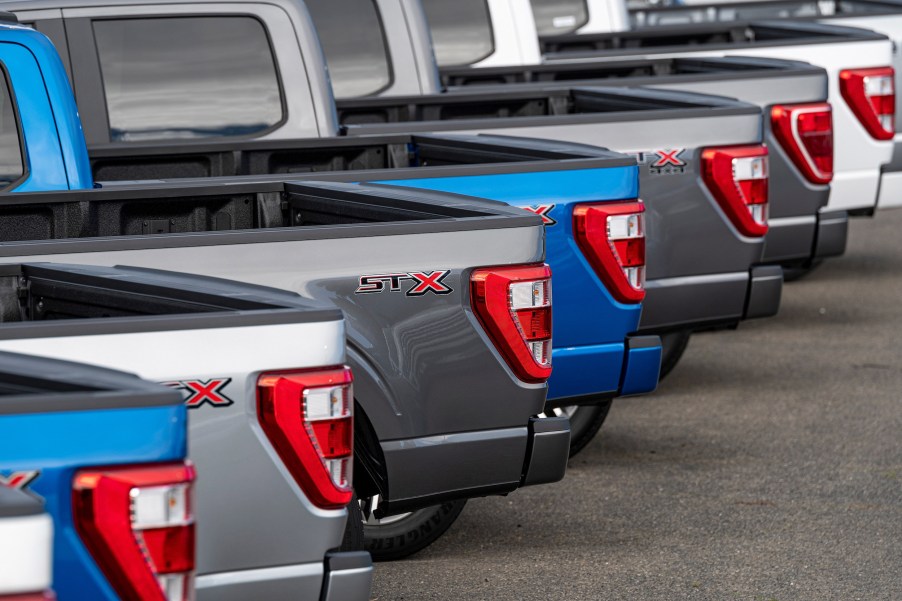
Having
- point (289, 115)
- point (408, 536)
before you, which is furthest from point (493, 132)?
point (408, 536)

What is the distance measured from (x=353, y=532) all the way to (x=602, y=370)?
193cm

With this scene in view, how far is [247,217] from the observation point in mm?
5891

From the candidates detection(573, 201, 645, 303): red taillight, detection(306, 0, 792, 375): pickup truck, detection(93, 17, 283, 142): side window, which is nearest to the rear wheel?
detection(306, 0, 792, 375): pickup truck

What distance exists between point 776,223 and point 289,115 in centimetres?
286

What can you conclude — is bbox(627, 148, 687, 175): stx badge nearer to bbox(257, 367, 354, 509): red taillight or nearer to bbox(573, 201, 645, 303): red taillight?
bbox(573, 201, 645, 303): red taillight

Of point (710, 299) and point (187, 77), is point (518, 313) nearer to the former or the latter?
point (187, 77)

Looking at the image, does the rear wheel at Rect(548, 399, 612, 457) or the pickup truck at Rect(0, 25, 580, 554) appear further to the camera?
the rear wheel at Rect(548, 399, 612, 457)

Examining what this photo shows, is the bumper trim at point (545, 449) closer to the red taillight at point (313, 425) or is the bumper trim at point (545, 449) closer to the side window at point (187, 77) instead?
the red taillight at point (313, 425)

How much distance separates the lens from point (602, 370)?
6.37m

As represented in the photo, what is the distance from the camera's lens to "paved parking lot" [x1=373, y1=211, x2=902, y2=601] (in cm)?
607

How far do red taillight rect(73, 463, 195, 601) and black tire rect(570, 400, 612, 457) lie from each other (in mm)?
4821

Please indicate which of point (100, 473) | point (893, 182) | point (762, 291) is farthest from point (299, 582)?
point (893, 182)

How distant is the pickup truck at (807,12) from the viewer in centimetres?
1229

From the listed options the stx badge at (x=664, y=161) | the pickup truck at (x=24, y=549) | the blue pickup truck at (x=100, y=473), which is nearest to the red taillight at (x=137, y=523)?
the blue pickup truck at (x=100, y=473)
